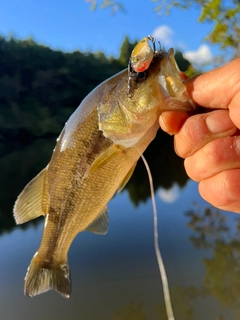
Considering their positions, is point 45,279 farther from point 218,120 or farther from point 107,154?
point 218,120

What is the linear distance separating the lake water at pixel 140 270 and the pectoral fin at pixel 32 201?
9.89ft

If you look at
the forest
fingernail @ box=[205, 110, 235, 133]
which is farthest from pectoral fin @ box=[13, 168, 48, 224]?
the forest

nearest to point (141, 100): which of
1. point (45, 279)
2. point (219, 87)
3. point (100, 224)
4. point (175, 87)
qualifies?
point (175, 87)

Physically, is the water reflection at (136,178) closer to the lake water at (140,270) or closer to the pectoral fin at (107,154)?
the lake water at (140,270)

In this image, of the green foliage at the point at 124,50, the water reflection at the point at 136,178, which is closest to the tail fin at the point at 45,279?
the water reflection at the point at 136,178

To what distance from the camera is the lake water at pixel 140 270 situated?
475cm

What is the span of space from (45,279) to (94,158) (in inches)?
32.7

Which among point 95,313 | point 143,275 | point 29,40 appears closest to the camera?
point 95,313

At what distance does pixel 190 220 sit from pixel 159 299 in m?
2.40

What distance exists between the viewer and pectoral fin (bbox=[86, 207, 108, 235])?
6.83 feet

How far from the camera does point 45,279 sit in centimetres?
219

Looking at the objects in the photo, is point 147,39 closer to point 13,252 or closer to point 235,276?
point 235,276

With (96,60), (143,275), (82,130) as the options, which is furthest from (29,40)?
(82,130)

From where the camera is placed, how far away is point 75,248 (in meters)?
6.46
